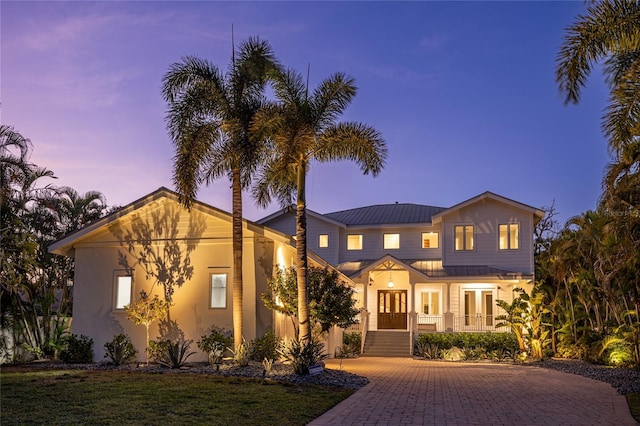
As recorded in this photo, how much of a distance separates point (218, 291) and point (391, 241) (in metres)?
17.0

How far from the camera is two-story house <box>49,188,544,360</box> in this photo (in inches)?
819

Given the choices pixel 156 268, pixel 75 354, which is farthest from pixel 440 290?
pixel 75 354

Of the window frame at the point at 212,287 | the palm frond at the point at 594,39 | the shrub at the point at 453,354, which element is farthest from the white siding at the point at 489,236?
the palm frond at the point at 594,39

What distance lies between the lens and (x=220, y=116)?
19.3 metres

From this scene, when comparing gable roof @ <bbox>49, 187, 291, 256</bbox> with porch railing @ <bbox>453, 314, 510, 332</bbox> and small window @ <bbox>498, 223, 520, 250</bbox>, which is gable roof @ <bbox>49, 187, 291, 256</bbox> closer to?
porch railing @ <bbox>453, 314, 510, 332</bbox>

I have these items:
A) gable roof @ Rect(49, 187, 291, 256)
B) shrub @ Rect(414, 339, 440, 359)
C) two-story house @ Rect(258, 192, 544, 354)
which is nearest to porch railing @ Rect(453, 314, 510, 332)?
two-story house @ Rect(258, 192, 544, 354)

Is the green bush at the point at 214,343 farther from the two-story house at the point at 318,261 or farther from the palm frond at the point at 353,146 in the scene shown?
the palm frond at the point at 353,146

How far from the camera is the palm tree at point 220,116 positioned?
1883cm

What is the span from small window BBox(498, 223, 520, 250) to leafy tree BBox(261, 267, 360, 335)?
14.8m

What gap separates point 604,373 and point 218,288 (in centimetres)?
1234

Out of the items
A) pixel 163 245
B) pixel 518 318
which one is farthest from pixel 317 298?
pixel 518 318

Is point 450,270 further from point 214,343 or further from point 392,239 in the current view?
point 214,343

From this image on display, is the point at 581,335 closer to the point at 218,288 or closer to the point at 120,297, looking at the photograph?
the point at 218,288

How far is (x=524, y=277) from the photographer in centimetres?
3073
